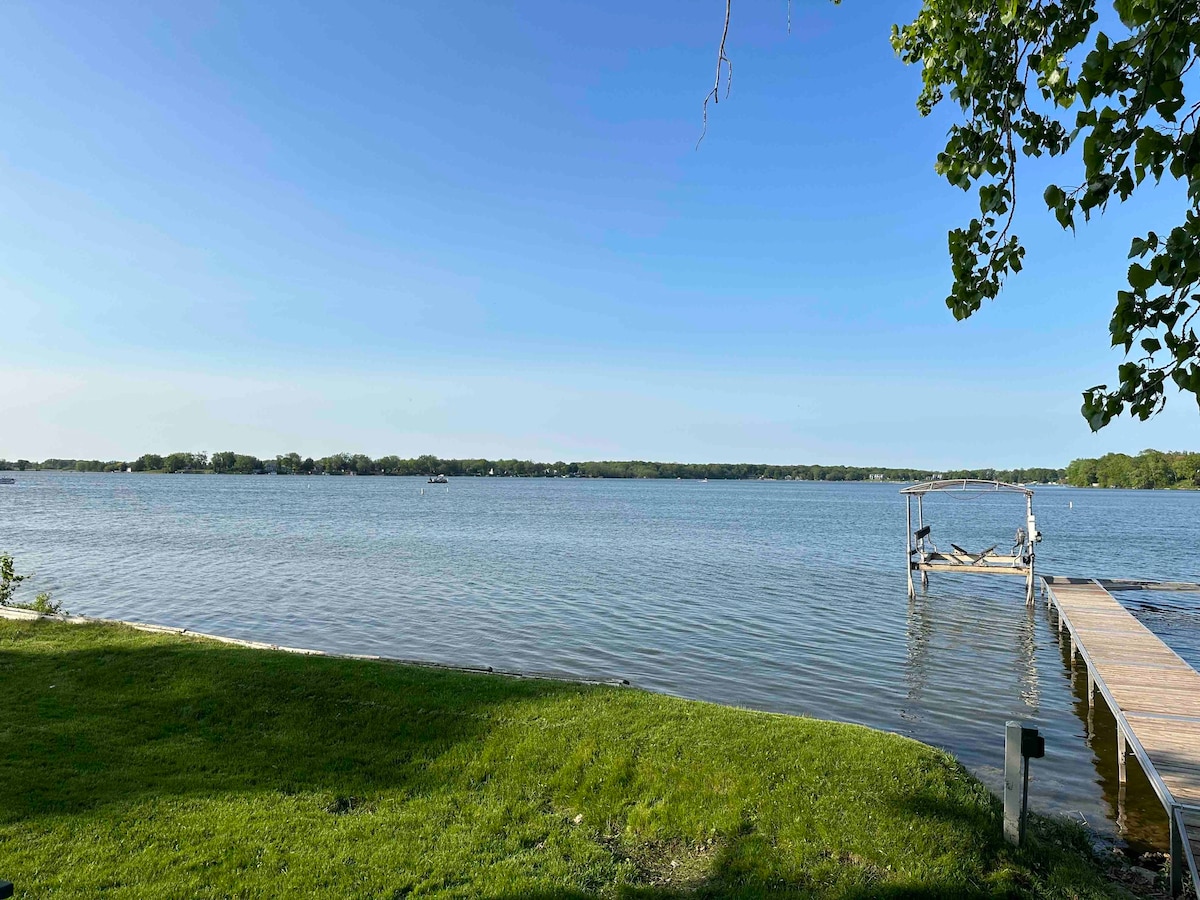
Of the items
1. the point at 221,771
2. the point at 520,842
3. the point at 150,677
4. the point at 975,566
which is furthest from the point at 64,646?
the point at 975,566

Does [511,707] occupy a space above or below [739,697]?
above

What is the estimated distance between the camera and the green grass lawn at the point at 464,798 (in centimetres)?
568

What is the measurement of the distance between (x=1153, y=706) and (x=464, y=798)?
923 centimetres

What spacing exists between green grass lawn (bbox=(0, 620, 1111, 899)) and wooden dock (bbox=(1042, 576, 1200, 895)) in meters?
0.92

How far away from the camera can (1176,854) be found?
670 centimetres

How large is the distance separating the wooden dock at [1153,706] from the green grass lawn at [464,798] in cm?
92

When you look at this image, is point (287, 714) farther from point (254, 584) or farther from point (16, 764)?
point (254, 584)

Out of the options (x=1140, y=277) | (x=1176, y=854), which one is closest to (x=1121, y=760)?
(x=1176, y=854)

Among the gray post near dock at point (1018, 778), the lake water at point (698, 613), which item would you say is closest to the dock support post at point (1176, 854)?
the gray post near dock at point (1018, 778)

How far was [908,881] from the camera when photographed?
574cm

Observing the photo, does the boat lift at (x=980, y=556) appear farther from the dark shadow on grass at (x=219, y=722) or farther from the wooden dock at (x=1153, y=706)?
the dark shadow on grass at (x=219, y=722)

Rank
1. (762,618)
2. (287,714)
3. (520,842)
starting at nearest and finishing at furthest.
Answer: (520,842) → (287,714) → (762,618)

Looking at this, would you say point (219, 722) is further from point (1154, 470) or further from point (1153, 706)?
point (1154, 470)

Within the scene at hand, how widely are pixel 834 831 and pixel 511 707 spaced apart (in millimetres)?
3908
